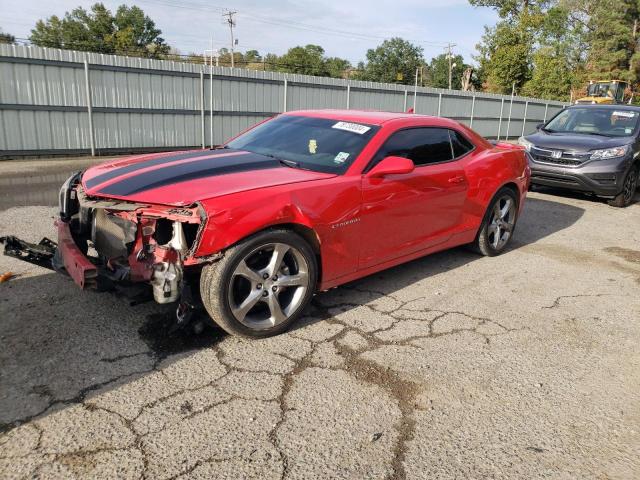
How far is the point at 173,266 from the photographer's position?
314cm

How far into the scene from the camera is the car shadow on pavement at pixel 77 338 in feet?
9.16

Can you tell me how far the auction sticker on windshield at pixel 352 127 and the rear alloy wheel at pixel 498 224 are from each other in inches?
77.2

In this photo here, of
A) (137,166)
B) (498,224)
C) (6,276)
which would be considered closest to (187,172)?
(137,166)

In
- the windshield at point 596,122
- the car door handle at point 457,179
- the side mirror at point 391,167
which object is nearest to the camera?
the side mirror at point 391,167

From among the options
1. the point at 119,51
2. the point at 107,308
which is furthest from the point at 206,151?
the point at 119,51

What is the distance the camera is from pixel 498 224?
576 centimetres

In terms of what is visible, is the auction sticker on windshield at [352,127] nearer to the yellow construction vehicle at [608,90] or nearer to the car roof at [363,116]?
the car roof at [363,116]

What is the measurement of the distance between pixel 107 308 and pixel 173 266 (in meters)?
1.02

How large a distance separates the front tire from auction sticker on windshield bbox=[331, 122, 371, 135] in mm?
1255

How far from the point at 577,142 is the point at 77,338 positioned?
28.3 feet

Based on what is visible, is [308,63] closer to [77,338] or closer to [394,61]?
[394,61]

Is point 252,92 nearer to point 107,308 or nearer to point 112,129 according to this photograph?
point 112,129

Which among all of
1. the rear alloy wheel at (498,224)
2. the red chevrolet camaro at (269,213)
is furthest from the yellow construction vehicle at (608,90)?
the red chevrolet camaro at (269,213)

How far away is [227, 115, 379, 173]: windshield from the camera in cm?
402
